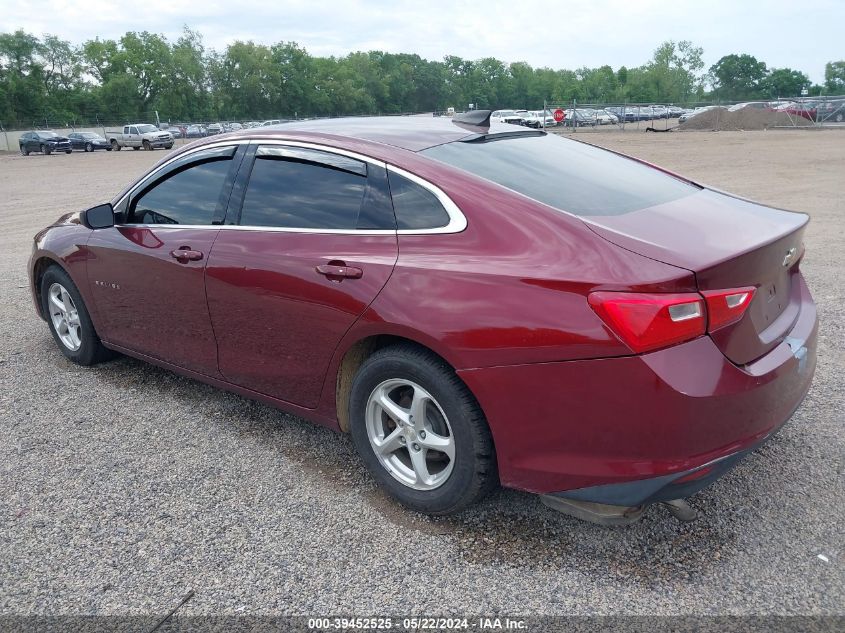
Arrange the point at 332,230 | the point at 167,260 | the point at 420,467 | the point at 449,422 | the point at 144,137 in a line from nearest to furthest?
the point at 449,422, the point at 420,467, the point at 332,230, the point at 167,260, the point at 144,137

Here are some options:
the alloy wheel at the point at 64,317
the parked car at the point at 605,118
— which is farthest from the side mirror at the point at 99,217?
the parked car at the point at 605,118

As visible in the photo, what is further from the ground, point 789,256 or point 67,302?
point 789,256

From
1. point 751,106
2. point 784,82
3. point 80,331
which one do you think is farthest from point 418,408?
point 784,82

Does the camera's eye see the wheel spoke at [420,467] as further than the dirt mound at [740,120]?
No

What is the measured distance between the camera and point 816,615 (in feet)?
7.64

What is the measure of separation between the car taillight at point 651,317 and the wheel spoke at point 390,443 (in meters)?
1.09

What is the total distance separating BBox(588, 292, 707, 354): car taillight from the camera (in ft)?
7.43

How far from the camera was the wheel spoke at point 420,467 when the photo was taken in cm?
294

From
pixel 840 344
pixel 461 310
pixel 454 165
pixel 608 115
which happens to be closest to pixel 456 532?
pixel 461 310

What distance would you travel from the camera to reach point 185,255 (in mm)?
3703

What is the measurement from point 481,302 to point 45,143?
161 feet

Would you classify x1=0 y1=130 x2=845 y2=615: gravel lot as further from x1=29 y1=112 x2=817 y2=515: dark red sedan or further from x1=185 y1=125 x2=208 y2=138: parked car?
x1=185 y1=125 x2=208 y2=138: parked car

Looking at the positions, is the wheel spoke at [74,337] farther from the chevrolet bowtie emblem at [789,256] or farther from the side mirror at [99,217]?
the chevrolet bowtie emblem at [789,256]

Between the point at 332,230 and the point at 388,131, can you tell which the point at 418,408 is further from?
the point at 388,131
